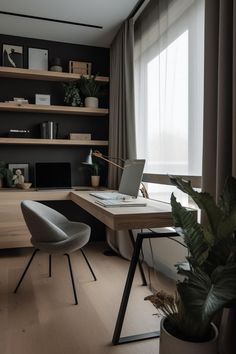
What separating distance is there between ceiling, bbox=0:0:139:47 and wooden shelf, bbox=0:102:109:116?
2.67 ft

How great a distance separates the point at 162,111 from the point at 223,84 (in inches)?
42.4

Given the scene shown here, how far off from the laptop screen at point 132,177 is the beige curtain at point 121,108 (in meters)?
0.64

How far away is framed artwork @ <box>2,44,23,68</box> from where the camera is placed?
3.29 m

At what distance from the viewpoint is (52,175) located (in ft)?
10.9

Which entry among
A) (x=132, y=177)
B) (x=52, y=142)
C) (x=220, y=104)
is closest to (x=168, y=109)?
(x=132, y=177)

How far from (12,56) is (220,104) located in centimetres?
270

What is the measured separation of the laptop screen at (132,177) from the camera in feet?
6.98

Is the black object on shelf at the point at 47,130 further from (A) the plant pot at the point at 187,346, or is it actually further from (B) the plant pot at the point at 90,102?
(A) the plant pot at the point at 187,346

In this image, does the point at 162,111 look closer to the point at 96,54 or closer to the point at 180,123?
the point at 180,123

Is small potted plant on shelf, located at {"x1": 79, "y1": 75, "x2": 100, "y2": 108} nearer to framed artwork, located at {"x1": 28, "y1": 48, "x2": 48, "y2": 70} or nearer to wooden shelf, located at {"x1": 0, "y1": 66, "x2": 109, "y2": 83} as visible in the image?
wooden shelf, located at {"x1": 0, "y1": 66, "x2": 109, "y2": 83}

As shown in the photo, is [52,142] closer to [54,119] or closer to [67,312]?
[54,119]

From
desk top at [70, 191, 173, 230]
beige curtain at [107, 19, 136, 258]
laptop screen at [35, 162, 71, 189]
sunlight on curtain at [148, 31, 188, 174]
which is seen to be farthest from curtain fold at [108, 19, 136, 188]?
desk top at [70, 191, 173, 230]

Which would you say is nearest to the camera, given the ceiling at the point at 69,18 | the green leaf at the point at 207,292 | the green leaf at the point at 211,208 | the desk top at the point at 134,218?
the green leaf at the point at 207,292

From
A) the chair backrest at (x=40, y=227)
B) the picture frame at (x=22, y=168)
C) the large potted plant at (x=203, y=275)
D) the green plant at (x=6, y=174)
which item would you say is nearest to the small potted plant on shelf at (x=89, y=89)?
the picture frame at (x=22, y=168)
